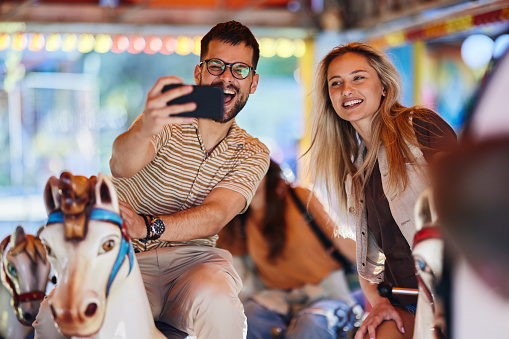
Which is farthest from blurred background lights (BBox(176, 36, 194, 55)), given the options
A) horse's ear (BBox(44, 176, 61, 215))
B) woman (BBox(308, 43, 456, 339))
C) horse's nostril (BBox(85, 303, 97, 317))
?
horse's nostril (BBox(85, 303, 97, 317))

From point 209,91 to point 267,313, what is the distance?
1861 mm

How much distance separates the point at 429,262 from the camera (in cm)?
139

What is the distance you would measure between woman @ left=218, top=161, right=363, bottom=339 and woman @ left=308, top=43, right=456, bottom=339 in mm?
953

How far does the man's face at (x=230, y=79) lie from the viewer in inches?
81.1

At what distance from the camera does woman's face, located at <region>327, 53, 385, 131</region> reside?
2023 mm

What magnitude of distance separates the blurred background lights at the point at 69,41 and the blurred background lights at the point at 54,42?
0.04 metres

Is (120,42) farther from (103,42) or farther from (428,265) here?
(428,265)

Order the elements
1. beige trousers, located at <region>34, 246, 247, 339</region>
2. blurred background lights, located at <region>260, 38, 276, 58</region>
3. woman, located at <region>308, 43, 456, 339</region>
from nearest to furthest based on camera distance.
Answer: beige trousers, located at <region>34, 246, 247, 339</region> → woman, located at <region>308, 43, 456, 339</region> → blurred background lights, located at <region>260, 38, 276, 58</region>

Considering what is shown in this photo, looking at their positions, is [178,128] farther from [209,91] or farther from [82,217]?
[82,217]

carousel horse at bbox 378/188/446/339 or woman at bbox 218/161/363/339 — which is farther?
woman at bbox 218/161/363/339

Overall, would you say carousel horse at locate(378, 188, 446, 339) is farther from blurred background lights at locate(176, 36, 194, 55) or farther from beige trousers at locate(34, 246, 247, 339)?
blurred background lights at locate(176, 36, 194, 55)

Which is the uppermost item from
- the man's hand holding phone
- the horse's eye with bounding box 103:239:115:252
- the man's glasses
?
the man's glasses

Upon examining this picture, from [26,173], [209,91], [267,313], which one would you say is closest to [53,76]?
[26,173]

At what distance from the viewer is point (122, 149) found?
1834 mm
